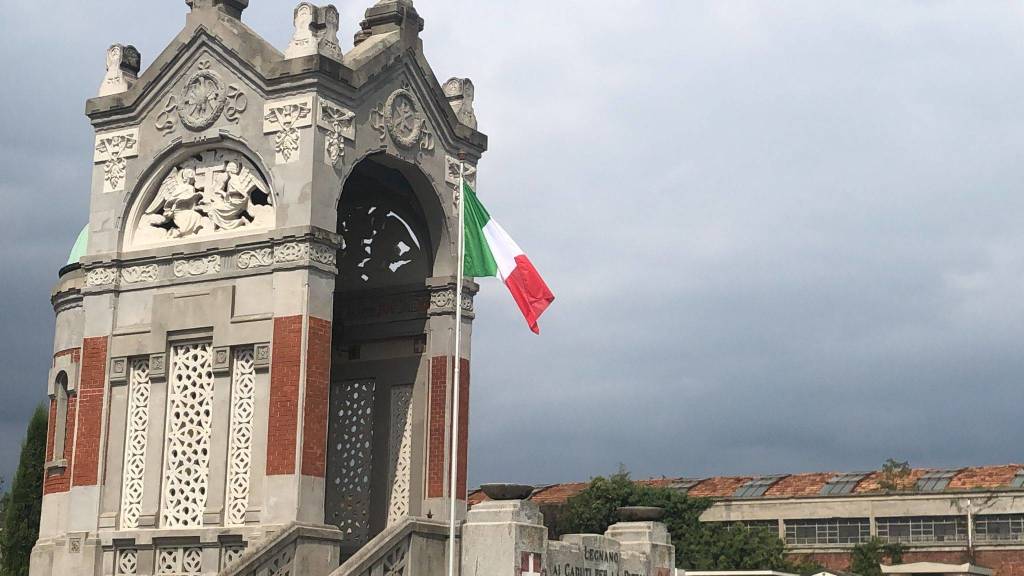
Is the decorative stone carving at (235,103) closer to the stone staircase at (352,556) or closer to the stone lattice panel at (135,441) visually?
the stone lattice panel at (135,441)

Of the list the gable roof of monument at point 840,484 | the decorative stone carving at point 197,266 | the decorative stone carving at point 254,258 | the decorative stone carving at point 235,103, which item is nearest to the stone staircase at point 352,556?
the decorative stone carving at point 254,258

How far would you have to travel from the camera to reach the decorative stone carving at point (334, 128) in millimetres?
23891

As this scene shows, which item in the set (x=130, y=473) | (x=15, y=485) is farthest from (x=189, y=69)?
(x=15, y=485)

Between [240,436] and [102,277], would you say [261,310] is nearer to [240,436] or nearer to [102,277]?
[240,436]

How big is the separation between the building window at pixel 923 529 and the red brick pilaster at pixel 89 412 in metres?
61.1

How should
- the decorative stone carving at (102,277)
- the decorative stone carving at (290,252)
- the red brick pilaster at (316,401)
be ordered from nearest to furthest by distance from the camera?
the red brick pilaster at (316,401) → the decorative stone carving at (290,252) → the decorative stone carving at (102,277)

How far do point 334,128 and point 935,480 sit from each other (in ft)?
212

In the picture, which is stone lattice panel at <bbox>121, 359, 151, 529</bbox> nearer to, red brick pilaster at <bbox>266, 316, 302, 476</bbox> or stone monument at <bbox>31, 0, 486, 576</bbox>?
stone monument at <bbox>31, 0, 486, 576</bbox>

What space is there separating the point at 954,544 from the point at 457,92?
5736 cm

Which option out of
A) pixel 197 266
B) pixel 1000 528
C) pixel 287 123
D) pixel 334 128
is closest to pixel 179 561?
pixel 197 266

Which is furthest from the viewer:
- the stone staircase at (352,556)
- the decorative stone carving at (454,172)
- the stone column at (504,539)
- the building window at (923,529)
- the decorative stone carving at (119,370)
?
the building window at (923,529)

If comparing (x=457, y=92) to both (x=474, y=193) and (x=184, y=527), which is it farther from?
(x=184, y=527)

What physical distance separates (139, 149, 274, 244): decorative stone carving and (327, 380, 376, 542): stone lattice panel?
466cm

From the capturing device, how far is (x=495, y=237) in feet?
84.5
